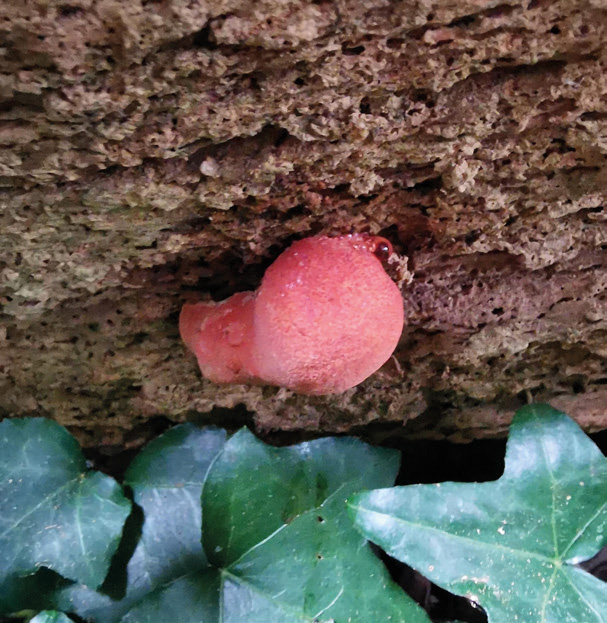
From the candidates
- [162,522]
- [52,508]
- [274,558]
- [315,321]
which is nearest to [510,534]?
[274,558]

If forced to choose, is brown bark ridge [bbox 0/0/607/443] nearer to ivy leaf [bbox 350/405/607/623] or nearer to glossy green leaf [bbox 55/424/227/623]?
glossy green leaf [bbox 55/424/227/623]

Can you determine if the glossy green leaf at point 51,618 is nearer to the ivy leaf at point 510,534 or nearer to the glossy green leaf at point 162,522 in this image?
the glossy green leaf at point 162,522

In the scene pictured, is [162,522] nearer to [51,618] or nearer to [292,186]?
[51,618]

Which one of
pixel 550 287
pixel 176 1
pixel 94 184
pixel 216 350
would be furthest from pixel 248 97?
pixel 550 287

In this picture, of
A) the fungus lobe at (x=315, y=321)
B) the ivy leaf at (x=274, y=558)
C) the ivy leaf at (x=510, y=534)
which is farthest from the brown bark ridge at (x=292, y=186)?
the ivy leaf at (x=510, y=534)

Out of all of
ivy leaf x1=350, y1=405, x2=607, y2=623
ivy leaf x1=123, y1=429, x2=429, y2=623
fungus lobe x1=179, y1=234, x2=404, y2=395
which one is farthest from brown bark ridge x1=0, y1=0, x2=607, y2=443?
ivy leaf x1=350, y1=405, x2=607, y2=623
